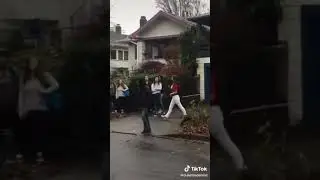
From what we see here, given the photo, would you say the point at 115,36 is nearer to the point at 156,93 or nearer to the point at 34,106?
the point at 156,93

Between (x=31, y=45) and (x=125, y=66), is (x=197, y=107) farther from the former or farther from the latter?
(x=31, y=45)

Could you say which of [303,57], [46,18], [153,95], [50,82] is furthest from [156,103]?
[303,57]

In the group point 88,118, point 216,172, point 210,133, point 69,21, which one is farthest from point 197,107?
point 69,21

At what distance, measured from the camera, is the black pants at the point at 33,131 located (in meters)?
6.04

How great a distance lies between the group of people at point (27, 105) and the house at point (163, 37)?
102 cm

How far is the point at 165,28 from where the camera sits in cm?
596

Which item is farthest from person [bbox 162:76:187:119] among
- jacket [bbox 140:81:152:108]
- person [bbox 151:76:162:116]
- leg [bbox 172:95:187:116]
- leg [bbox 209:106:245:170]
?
leg [bbox 209:106:245:170]

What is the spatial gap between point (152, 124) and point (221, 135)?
780 millimetres

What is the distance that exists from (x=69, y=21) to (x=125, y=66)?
794 mm

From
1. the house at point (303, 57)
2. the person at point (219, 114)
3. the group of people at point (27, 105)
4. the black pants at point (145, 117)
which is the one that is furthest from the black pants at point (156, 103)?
the house at point (303, 57)

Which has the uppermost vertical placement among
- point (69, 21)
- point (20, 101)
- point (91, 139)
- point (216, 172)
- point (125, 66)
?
point (69, 21)

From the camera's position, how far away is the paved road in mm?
5945

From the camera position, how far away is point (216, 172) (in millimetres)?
6012

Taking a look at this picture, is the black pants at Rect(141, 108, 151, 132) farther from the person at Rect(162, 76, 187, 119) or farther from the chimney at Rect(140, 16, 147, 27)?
the chimney at Rect(140, 16, 147, 27)
